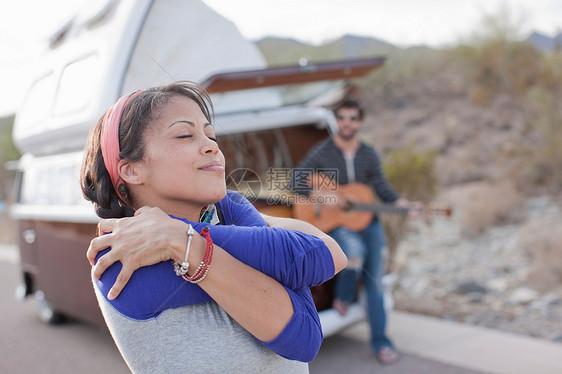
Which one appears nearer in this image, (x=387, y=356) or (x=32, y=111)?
(x=387, y=356)

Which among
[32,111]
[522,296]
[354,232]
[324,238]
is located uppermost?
[324,238]

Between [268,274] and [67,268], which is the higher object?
[268,274]

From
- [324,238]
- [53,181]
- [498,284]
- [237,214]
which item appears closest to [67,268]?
[53,181]

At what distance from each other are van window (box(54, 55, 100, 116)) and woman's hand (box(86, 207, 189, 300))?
1.39 m

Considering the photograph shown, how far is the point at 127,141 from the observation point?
1063 mm

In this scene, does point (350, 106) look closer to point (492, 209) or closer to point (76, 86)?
point (76, 86)

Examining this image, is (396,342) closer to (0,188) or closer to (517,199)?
(517,199)

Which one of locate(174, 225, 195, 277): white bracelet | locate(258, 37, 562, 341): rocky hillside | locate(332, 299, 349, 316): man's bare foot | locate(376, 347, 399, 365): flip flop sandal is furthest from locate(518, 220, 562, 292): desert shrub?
locate(174, 225, 195, 277): white bracelet

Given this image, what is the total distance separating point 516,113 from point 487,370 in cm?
1183

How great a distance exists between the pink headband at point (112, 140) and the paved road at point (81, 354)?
2828 millimetres

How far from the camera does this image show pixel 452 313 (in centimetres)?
503

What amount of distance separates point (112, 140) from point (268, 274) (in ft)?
1.34

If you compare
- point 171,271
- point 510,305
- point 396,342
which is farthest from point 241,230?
point 510,305

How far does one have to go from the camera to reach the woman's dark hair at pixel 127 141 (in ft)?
3.49
